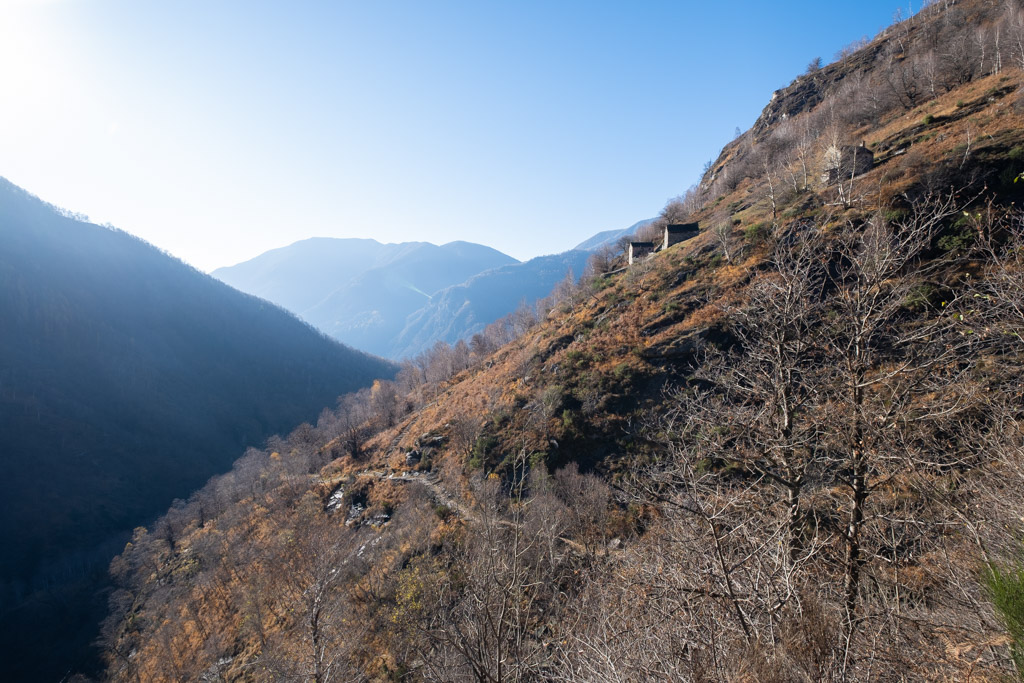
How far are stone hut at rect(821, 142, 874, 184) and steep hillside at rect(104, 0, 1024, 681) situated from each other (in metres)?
0.23

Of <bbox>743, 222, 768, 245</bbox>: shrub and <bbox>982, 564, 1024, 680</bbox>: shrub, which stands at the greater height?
<bbox>743, 222, 768, 245</bbox>: shrub

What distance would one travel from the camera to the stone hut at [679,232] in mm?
35531

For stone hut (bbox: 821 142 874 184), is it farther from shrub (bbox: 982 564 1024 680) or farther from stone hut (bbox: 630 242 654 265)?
shrub (bbox: 982 564 1024 680)

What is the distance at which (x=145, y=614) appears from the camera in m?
28.9

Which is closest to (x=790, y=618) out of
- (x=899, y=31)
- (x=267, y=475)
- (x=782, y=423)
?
(x=782, y=423)

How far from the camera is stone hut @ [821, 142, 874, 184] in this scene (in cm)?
2631

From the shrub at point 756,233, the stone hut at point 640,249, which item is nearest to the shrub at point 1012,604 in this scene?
the shrub at point 756,233

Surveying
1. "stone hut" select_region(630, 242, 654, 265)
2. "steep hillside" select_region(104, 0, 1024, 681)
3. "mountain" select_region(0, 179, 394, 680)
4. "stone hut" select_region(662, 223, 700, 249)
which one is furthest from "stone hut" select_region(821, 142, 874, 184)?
"mountain" select_region(0, 179, 394, 680)

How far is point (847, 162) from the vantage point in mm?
26672

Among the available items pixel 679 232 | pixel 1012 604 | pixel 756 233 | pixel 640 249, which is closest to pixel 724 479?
pixel 1012 604

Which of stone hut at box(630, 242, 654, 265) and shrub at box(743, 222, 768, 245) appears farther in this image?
stone hut at box(630, 242, 654, 265)

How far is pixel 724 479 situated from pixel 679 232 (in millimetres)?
27316

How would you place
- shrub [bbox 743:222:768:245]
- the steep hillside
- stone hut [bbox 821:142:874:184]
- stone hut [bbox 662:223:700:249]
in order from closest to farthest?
the steep hillside → shrub [bbox 743:222:768:245] → stone hut [bbox 821:142:874:184] → stone hut [bbox 662:223:700:249]

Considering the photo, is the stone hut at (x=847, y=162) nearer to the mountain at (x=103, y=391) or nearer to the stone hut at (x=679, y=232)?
the stone hut at (x=679, y=232)
